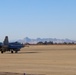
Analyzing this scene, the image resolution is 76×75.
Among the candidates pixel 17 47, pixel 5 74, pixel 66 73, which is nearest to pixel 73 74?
pixel 66 73

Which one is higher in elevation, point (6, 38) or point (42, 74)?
point (6, 38)

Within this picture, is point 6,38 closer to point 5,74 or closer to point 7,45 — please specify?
point 7,45

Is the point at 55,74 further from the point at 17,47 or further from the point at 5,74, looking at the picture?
the point at 17,47

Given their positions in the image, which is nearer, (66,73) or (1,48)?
(66,73)

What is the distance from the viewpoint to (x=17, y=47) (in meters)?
68.2

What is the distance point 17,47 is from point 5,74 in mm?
45530

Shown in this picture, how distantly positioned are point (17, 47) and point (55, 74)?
44238mm

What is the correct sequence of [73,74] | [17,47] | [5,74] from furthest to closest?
[17,47] < [73,74] < [5,74]

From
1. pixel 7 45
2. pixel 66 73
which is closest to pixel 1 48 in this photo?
pixel 7 45

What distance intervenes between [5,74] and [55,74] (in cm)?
385

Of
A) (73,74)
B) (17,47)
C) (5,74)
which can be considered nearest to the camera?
(5,74)

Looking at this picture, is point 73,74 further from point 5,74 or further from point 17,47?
point 17,47

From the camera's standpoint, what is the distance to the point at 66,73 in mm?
24812

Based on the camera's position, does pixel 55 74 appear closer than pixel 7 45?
Yes
